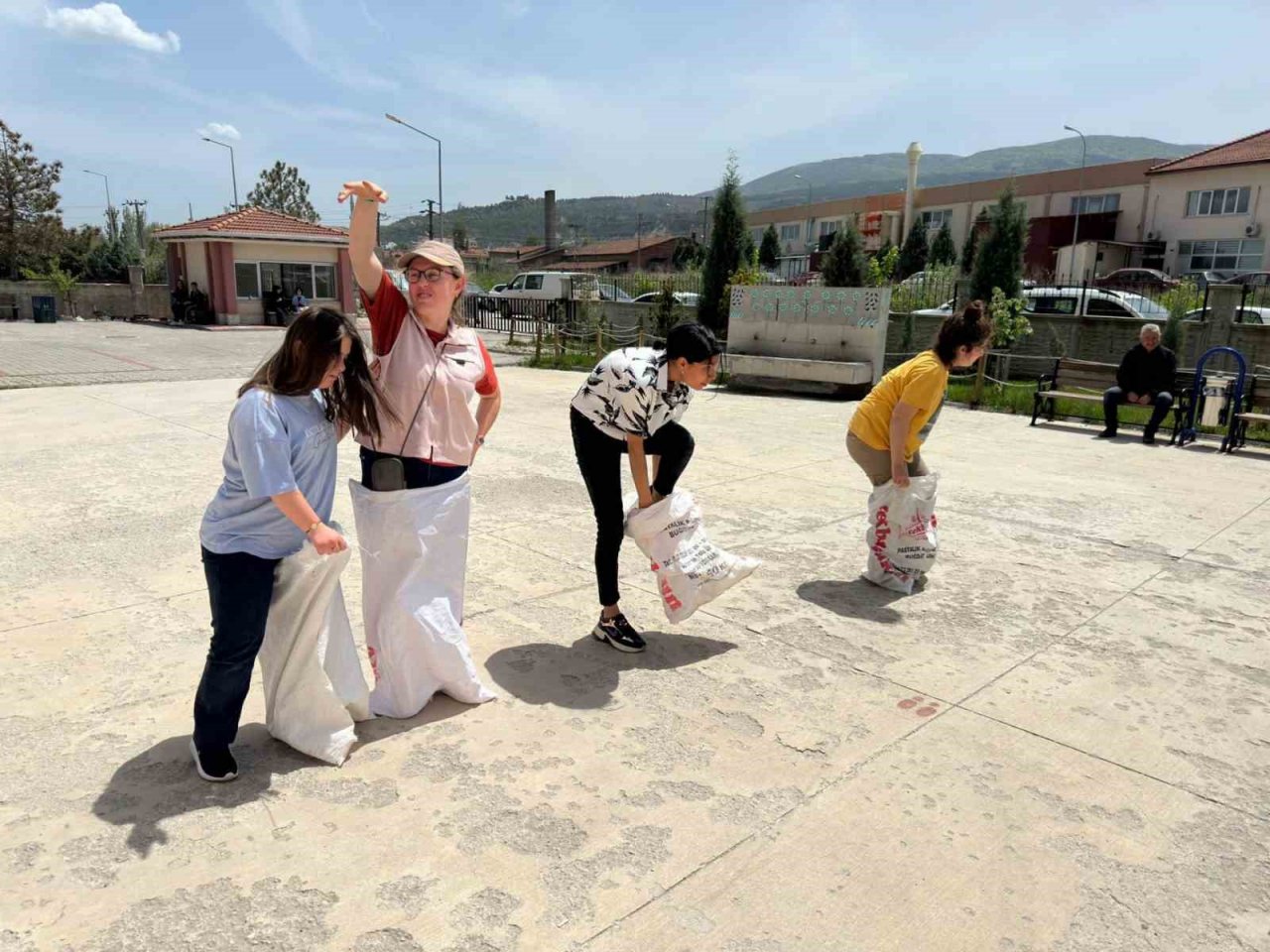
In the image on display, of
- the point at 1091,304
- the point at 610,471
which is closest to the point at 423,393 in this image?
the point at 610,471

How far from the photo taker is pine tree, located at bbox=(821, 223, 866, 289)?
830 inches

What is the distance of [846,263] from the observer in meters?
21.2

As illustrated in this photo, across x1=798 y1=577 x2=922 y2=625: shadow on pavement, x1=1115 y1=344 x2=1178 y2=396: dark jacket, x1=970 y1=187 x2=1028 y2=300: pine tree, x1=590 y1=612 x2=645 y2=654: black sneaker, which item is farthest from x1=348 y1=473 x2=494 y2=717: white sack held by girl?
x1=970 y1=187 x2=1028 y2=300: pine tree

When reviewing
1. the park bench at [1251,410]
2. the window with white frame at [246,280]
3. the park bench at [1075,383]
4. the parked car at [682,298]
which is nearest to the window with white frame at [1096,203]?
the parked car at [682,298]

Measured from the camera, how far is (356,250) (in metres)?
2.88

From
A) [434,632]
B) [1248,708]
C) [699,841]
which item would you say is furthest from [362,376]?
[1248,708]

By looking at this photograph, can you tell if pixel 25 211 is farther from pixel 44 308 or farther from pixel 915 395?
pixel 915 395

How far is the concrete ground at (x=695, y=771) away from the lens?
2242mm

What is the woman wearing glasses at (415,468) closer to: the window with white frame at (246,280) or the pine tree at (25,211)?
the window with white frame at (246,280)

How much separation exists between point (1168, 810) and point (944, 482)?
476cm

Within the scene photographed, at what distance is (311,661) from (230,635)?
0.95 feet

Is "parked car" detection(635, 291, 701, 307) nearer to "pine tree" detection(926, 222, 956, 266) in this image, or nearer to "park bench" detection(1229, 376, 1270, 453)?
"park bench" detection(1229, 376, 1270, 453)

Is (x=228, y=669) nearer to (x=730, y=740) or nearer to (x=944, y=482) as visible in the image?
(x=730, y=740)

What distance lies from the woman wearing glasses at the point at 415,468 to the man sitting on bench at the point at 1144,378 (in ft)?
29.5
